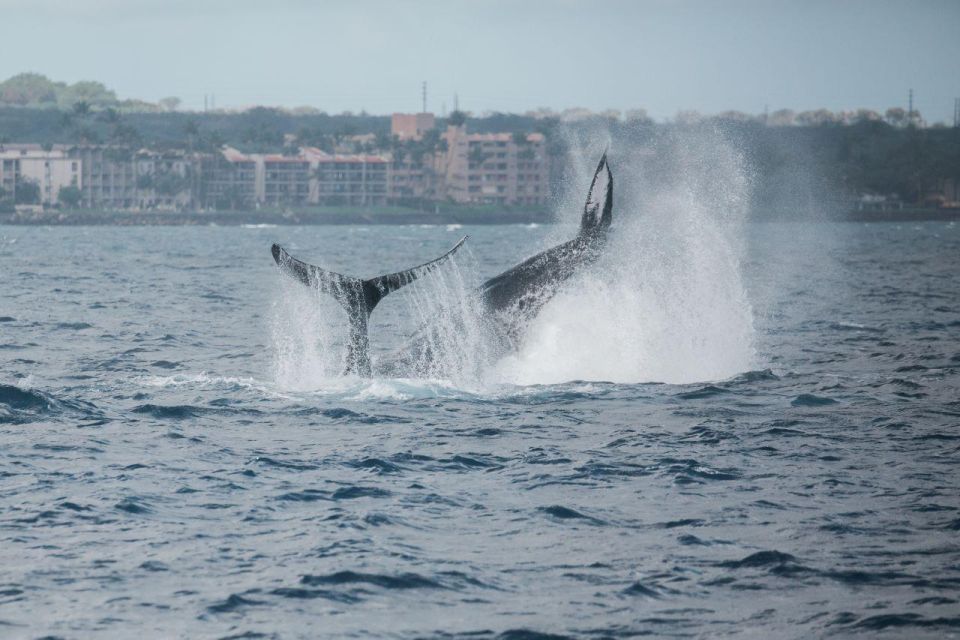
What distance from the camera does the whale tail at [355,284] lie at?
19672mm

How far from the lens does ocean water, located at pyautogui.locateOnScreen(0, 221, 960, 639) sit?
12.3 m

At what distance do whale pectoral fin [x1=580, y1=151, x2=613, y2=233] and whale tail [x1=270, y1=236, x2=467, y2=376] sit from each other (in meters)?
3.34

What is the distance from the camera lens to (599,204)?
75.8ft

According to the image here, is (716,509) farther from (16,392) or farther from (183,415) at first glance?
(16,392)

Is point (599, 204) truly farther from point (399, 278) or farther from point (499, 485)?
point (499, 485)

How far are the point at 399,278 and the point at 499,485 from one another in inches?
184

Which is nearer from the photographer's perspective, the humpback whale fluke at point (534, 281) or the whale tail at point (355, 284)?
the whale tail at point (355, 284)

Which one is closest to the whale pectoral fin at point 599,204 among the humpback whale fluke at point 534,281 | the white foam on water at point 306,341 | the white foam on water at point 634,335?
the humpback whale fluke at point 534,281

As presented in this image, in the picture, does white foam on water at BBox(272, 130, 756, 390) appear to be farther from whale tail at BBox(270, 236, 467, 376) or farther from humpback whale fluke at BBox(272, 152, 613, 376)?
whale tail at BBox(270, 236, 467, 376)

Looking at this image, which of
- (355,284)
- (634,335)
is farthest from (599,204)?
(634,335)

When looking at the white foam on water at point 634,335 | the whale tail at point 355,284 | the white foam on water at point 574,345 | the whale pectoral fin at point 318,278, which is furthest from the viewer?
the white foam on water at point 634,335

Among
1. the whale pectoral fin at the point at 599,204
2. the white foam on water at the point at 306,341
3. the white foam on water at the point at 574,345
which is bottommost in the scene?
the white foam on water at the point at 306,341

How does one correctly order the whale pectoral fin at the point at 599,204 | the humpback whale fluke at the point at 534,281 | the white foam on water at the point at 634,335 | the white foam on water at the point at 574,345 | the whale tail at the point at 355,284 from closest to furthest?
the whale tail at the point at 355,284, the whale pectoral fin at the point at 599,204, the humpback whale fluke at the point at 534,281, the white foam on water at the point at 574,345, the white foam on water at the point at 634,335

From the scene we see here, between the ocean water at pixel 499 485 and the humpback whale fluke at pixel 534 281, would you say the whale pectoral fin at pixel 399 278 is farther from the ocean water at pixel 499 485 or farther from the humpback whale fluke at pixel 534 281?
the humpback whale fluke at pixel 534 281
